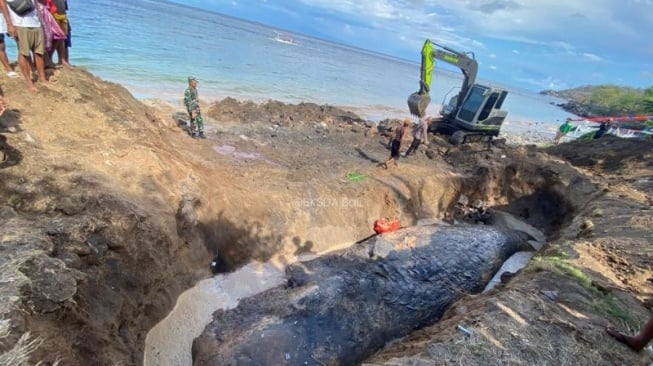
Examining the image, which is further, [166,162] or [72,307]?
[166,162]

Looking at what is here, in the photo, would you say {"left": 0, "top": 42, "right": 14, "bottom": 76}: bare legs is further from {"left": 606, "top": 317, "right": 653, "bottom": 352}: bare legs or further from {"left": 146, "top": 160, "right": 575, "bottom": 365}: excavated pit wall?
{"left": 606, "top": 317, "right": 653, "bottom": 352}: bare legs

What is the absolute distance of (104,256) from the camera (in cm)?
479

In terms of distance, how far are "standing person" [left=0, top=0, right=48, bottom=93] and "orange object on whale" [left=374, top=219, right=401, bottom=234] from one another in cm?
766

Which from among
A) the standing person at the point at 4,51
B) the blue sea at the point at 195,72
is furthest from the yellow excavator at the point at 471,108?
the standing person at the point at 4,51

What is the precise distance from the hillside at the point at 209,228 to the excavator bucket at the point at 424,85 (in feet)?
9.32

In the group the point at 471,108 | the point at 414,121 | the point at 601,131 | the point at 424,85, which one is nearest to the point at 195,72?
A: the point at 414,121

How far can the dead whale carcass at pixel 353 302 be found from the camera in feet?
18.0

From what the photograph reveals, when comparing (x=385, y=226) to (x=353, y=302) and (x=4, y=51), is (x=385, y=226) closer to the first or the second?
(x=353, y=302)

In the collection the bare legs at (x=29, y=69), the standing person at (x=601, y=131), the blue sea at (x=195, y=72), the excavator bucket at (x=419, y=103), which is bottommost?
the blue sea at (x=195, y=72)

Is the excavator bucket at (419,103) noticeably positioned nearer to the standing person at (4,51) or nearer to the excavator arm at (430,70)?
the excavator arm at (430,70)

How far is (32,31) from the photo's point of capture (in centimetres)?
638

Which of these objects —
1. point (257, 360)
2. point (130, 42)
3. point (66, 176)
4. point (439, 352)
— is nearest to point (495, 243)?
point (439, 352)

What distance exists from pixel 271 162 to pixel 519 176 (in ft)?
28.6

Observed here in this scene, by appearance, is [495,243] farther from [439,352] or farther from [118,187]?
[118,187]
